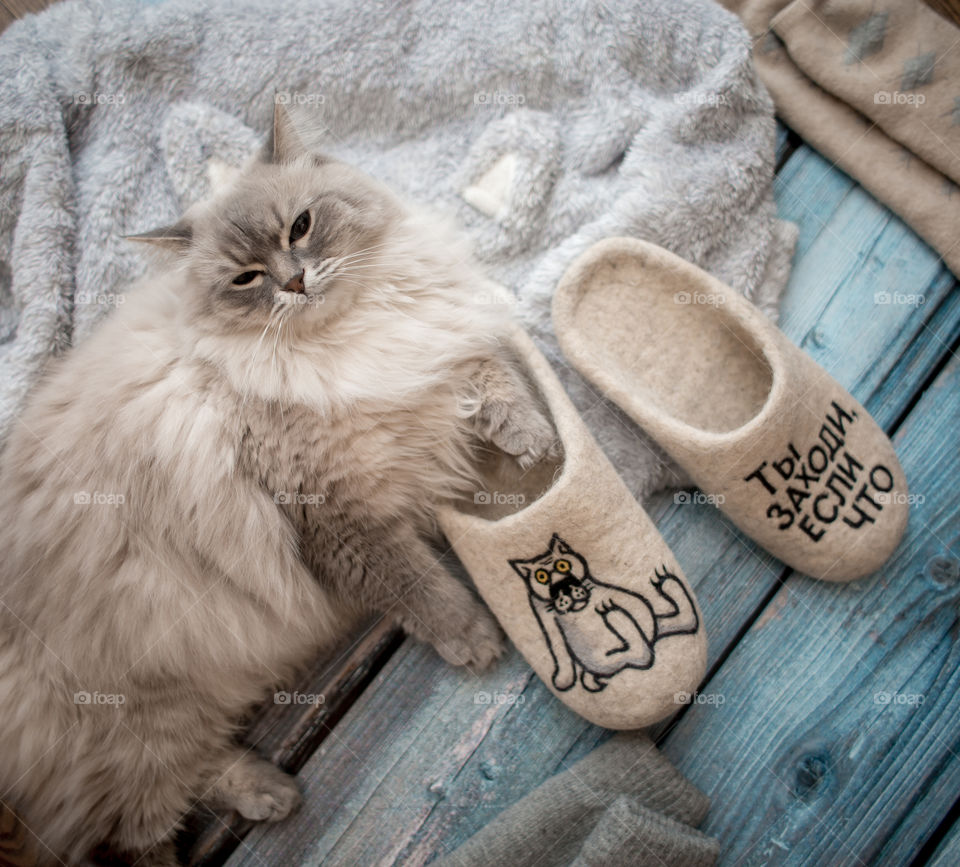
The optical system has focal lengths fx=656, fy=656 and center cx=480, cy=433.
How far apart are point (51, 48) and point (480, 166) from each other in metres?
1.12

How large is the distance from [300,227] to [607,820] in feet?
4.12

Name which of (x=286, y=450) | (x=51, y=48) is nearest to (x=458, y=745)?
(x=286, y=450)

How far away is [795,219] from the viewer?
1688 mm

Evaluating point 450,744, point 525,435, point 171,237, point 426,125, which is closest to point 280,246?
point 171,237

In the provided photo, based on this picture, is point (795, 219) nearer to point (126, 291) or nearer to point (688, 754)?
point (688, 754)

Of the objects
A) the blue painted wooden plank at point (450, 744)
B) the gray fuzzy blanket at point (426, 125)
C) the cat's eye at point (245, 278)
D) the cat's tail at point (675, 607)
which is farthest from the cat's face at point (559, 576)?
the cat's eye at point (245, 278)

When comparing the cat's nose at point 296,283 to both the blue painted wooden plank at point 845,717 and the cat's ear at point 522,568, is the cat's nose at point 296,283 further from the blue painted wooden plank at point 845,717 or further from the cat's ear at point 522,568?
the blue painted wooden plank at point 845,717

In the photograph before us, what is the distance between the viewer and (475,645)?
1393 mm

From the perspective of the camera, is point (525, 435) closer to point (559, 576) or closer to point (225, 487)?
point (559, 576)

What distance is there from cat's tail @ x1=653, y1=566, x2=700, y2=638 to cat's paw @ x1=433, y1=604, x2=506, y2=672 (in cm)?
36

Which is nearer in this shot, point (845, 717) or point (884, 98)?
point (845, 717)

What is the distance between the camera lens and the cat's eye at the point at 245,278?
127 centimetres

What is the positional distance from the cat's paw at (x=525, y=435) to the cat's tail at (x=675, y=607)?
331 millimetres

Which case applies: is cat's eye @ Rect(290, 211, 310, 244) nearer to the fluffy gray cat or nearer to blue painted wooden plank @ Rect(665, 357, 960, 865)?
the fluffy gray cat
